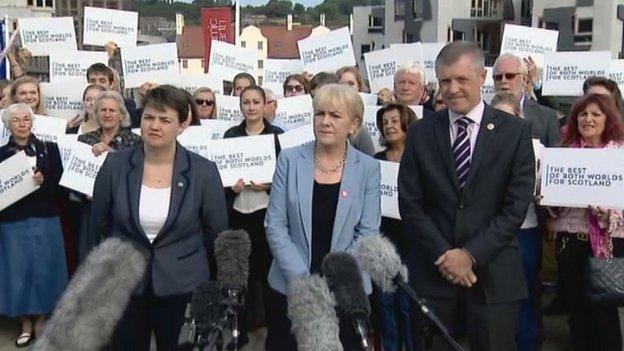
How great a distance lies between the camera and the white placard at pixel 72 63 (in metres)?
9.05

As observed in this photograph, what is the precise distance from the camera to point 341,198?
413 cm

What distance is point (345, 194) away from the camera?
413 centimetres

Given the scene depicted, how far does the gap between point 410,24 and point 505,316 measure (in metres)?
47.5

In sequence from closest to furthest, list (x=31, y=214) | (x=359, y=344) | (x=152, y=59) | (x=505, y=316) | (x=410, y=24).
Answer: (x=359, y=344) → (x=505, y=316) → (x=31, y=214) → (x=152, y=59) → (x=410, y=24)

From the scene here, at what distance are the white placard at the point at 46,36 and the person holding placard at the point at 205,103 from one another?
9.48 feet

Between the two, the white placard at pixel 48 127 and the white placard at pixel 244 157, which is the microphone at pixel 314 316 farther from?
the white placard at pixel 48 127

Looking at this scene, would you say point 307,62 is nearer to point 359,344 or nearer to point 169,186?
point 169,186

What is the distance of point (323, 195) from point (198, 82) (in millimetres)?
4998

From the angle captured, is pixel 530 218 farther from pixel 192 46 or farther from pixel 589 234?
pixel 192 46

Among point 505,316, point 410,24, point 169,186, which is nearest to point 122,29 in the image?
point 169,186

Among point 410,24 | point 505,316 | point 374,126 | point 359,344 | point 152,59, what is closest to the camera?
point 359,344

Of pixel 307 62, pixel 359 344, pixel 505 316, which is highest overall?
pixel 307 62

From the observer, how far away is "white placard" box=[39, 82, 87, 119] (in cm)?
817

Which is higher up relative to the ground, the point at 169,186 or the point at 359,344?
the point at 169,186
